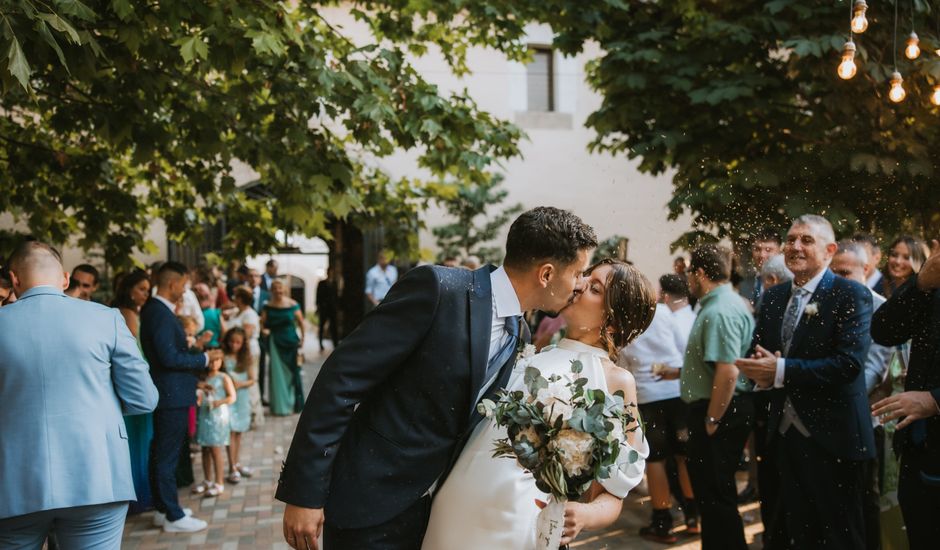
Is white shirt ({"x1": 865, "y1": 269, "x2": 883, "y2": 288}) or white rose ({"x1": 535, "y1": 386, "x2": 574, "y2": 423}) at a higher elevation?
white shirt ({"x1": 865, "y1": 269, "x2": 883, "y2": 288})

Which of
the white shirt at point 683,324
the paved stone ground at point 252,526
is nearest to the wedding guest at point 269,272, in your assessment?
the paved stone ground at point 252,526

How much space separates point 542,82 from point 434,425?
47.9 feet

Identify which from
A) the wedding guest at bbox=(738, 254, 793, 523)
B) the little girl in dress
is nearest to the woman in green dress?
the little girl in dress

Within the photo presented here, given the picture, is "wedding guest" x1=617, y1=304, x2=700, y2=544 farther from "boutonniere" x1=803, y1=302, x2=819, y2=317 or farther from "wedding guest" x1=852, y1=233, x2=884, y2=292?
"boutonniere" x1=803, y1=302, x2=819, y2=317

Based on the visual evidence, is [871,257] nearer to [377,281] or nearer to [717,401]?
[717,401]

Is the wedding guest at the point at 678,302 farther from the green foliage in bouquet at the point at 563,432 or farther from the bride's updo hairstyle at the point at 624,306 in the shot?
the green foliage in bouquet at the point at 563,432

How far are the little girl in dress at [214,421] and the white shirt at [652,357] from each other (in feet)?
11.8

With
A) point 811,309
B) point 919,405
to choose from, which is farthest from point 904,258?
point 919,405

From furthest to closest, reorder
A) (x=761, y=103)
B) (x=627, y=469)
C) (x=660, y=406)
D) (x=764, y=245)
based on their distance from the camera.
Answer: (x=761, y=103), (x=660, y=406), (x=764, y=245), (x=627, y=469)

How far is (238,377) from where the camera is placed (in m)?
8.48

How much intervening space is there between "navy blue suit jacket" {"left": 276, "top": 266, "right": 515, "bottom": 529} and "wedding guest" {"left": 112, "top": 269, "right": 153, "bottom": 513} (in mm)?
4419

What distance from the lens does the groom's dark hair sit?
2.65m

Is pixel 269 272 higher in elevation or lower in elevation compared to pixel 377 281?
higher

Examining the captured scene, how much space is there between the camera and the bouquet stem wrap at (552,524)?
2.35 metres
